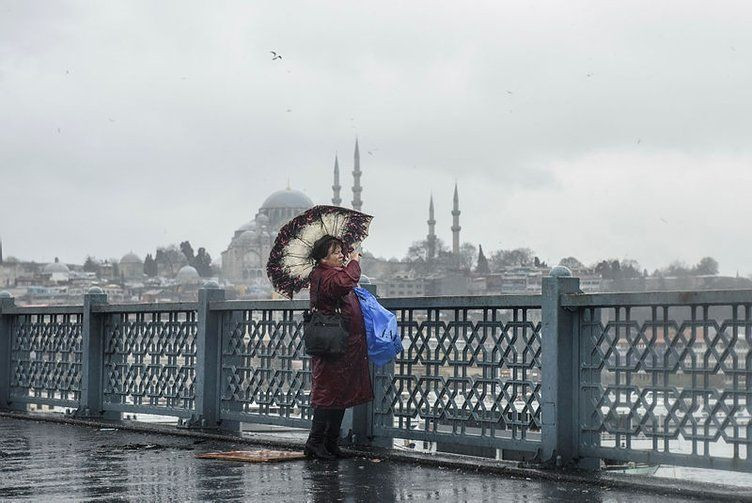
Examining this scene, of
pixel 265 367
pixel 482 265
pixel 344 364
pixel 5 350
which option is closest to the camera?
pixel 344 364

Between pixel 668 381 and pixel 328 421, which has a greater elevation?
pixel 668 381

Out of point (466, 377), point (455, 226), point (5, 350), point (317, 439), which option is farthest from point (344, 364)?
point (455, 226)

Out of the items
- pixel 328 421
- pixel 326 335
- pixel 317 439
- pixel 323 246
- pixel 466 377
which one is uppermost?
pixel 323 246

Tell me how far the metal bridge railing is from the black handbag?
64 centimetres

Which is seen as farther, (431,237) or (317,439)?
(431,237)

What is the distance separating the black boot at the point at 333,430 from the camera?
8875 millimetres

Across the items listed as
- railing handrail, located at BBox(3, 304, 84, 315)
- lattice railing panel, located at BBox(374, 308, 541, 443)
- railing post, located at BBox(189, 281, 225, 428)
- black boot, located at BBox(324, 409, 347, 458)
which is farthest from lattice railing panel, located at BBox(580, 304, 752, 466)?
railing handrail, located at BBox(3, 304, 84, 315)

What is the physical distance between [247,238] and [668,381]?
18656cm

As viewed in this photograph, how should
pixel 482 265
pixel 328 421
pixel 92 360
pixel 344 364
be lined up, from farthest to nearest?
pixel 482 265, pixel 92 360, pixel 328 421, pixel 344 364

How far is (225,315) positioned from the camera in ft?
35.7

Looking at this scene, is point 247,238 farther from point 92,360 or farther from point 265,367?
point 265,367

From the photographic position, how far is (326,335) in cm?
864

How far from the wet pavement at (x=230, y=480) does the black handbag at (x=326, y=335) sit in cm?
75

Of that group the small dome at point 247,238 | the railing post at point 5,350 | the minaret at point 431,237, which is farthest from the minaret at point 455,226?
the railing post at point 5,350
